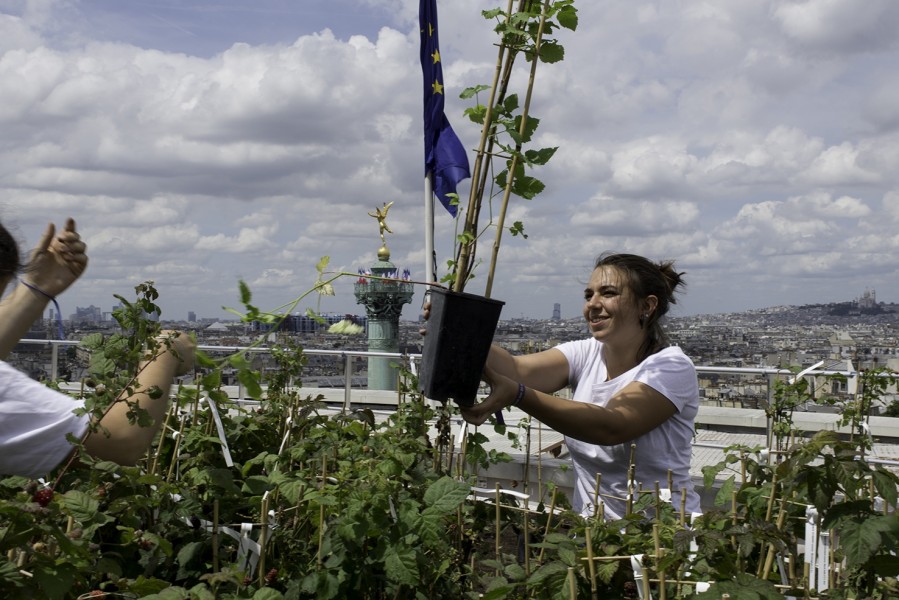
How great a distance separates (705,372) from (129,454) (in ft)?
14.9

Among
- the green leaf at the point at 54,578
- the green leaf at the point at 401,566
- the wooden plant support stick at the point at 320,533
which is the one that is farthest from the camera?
the wooden plant support stick at the point at 320,533

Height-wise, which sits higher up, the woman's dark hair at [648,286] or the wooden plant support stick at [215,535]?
the woman's dark hair at [648,286]

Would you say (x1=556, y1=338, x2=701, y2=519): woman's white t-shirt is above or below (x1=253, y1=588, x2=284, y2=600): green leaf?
above

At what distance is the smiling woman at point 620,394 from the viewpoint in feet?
7.45

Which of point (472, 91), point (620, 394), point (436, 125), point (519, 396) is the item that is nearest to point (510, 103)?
point (472, 91)

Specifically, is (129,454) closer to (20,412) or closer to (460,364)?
(20,412)

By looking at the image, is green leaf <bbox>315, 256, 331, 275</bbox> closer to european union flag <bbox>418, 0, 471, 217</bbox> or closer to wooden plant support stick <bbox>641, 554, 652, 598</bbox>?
wooden plant support stick <bbox>641, 554, 652, 598</bbox>

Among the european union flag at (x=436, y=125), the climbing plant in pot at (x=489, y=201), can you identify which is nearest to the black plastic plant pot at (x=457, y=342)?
the climbing plant in pot at (x=489, y=201)

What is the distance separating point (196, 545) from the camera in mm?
1799

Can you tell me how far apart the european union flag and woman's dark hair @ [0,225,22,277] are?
1932 millimetres

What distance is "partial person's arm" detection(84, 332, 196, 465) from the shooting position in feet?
5.12

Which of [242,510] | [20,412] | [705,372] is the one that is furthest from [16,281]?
[705,372]

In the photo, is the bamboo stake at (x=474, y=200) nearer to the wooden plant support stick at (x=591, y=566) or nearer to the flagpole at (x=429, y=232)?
the flagpole at (x=429, y=232)

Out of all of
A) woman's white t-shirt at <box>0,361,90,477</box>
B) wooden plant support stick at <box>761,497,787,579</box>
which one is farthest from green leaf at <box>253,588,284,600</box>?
wooden plant support stick at <box>761,497,787,579</box>
